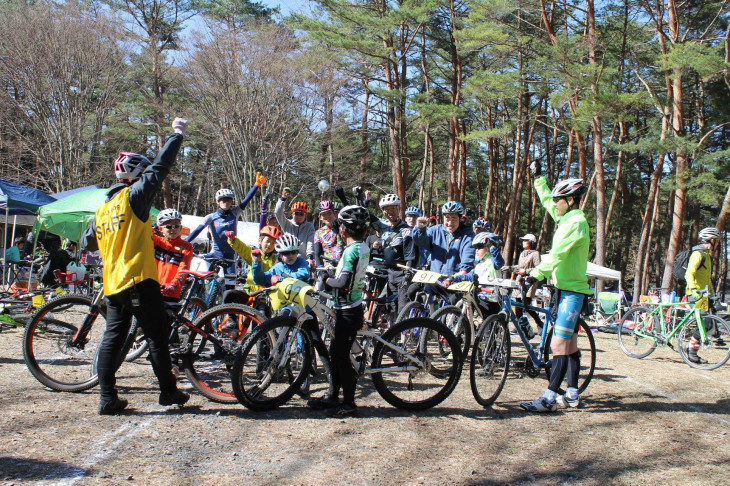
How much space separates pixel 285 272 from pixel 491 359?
209cm

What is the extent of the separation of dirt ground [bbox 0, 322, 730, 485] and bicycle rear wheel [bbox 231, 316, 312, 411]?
0.49 feet

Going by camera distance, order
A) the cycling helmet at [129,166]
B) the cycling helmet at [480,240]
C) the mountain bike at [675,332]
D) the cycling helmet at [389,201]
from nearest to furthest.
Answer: the cycling helmet at [129,166] → the cycling helmet at [480,240] → the cycling helmet at [389,201] → the mountain bike at [675,332]

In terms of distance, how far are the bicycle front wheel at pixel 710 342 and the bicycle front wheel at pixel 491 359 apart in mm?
4098

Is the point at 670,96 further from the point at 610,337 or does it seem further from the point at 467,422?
the point at 467,422

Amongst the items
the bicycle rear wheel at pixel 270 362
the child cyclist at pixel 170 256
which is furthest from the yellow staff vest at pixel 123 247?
the bicycle rear wheel at pixel 270 362

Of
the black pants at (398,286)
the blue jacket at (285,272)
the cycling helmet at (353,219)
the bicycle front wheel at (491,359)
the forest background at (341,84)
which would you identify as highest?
the forest background at (341,84)

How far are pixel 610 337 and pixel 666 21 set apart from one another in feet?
49.3

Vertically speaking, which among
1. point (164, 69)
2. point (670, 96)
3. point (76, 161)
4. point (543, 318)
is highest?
point (164, 69)

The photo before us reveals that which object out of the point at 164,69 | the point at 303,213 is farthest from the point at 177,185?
the point at 303,213

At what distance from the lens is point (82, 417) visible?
387 centimetres

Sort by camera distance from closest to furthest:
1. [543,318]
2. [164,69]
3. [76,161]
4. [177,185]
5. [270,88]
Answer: [543,318] → [270,88] → [76,161] → [164,69] → [177,185]

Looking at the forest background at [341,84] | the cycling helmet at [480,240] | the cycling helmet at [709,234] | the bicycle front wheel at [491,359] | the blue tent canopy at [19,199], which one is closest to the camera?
the bicycle front wheel at [491,359]

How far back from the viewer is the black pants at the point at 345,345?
4262 mm

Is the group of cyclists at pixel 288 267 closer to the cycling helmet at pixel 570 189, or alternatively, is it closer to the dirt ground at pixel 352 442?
the cycling helmet at pixel 570 189
